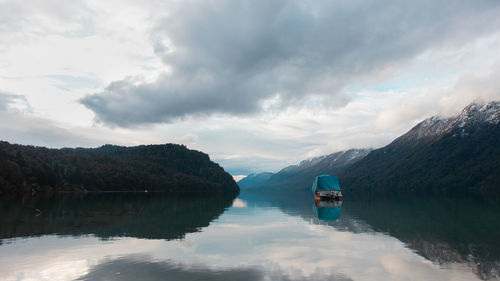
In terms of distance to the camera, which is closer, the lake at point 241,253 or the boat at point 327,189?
the lake at point 241,253

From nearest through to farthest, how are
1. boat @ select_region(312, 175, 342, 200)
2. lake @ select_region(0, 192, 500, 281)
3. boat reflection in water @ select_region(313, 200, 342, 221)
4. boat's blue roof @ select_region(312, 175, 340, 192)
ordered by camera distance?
lake @ select_region(0, 192, 500, 281) < boat reflection in water @ select_region(313, 200, 342, 221) < boat @ select_region(312, 175, 342, 200) < boat's blue roof @ select_region(312, 175, 340, 192)

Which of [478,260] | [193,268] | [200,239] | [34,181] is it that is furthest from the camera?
[34,181]

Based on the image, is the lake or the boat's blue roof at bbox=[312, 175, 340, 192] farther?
the boat's blue roof at bbox=[312, 175, 340, 192]

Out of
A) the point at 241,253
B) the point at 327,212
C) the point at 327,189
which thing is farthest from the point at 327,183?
the point at 241,253

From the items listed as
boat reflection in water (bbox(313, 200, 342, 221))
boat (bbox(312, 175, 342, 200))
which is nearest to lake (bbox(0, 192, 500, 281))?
boat reflection in water (bbox(313, 200, 342, 221))

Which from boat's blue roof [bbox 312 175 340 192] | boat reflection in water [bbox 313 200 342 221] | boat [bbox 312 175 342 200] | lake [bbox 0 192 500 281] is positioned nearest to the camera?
lake [bbox 0 192 500 281]

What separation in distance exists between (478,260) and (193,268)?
20.1 m

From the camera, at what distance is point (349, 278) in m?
20.0

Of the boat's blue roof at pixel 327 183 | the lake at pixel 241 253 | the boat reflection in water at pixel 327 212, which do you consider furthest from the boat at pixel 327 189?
the lake at pixel 241 253

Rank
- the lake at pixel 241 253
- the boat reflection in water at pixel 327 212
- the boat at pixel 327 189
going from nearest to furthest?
the lake at pixel 241 253, the boat reflection in water at pixel 327 212, the boat at pixel 327 189

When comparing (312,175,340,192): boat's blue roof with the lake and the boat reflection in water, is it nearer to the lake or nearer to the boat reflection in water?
the boat reflection in water

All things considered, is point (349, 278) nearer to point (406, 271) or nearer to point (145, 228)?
point (406, 271)

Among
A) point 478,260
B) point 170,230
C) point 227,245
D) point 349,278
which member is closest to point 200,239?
point 227,245

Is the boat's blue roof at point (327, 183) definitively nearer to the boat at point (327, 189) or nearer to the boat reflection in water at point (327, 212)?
the boat at point (327, 189)
